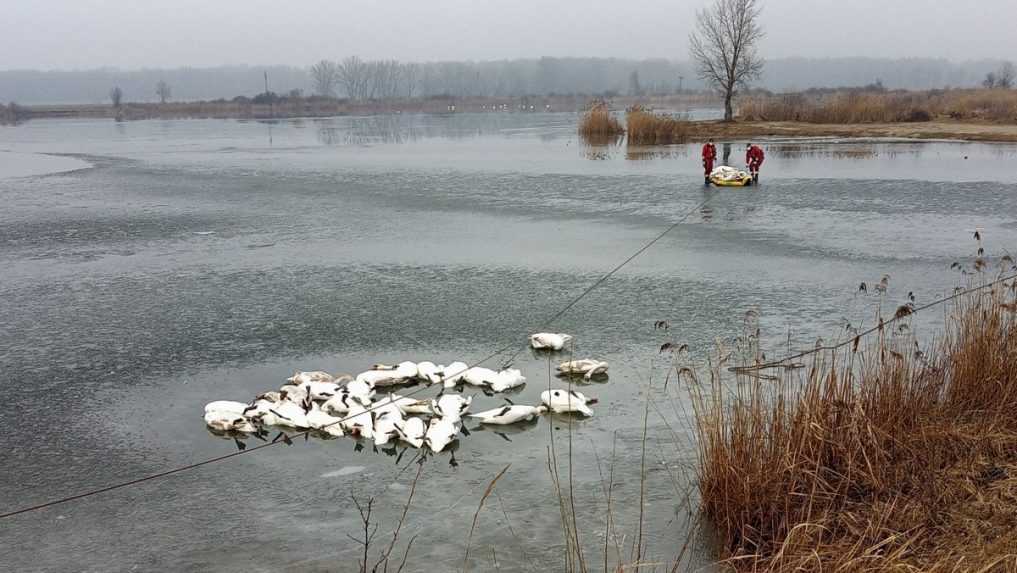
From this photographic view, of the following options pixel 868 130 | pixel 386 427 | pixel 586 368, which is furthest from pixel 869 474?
pixel 868 130

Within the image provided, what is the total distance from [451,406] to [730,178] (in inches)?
535

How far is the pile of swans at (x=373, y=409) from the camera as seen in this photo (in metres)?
5.88

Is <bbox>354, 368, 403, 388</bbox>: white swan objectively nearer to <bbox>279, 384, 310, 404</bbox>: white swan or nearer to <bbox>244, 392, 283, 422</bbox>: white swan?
<bbox>279, 384, 310, 404</bbox>: white swan

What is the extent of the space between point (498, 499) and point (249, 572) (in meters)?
1.43

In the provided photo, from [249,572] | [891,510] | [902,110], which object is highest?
[902,110]

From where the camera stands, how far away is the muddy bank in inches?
1288

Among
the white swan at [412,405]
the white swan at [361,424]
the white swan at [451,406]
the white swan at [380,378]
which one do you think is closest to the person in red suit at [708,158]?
the white swan at [380,378]

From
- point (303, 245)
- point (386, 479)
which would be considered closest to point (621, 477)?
point (386, 479)

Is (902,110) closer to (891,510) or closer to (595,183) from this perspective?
(595,183)

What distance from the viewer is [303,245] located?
12.6 metres

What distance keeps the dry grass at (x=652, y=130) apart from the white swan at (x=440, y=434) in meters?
27.4

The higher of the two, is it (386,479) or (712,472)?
(712,472)

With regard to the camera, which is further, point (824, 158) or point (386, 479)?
point (824, 158)

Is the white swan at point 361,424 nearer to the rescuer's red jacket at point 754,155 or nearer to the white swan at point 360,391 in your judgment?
the white swan at point 360,391
